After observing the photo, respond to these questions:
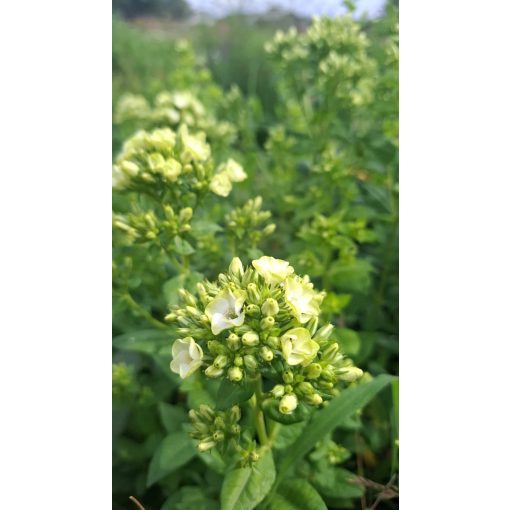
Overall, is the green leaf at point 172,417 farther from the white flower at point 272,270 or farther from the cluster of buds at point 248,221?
the white flower at point 272,270

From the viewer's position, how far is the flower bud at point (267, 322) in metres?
1.23

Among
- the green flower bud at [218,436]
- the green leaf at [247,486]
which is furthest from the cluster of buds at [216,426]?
the green leaf at [247,486]

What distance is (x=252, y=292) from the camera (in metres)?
1.27

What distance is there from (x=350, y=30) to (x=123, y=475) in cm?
213

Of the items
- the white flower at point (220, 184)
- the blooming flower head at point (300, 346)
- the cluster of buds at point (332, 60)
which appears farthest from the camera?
the cluster of buds at point (332, 60)

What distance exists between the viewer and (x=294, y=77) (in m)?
2.76

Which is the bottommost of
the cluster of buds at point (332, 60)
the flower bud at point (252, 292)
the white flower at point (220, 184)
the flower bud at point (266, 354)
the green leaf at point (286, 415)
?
the green leaf at point (286, 415)

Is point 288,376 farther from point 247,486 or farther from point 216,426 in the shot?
point 247,486

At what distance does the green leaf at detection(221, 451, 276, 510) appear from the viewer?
1.44 m

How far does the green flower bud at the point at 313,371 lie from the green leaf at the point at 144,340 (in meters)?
0.67

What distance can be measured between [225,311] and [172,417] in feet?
2.82

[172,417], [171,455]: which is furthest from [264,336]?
[172,417]
